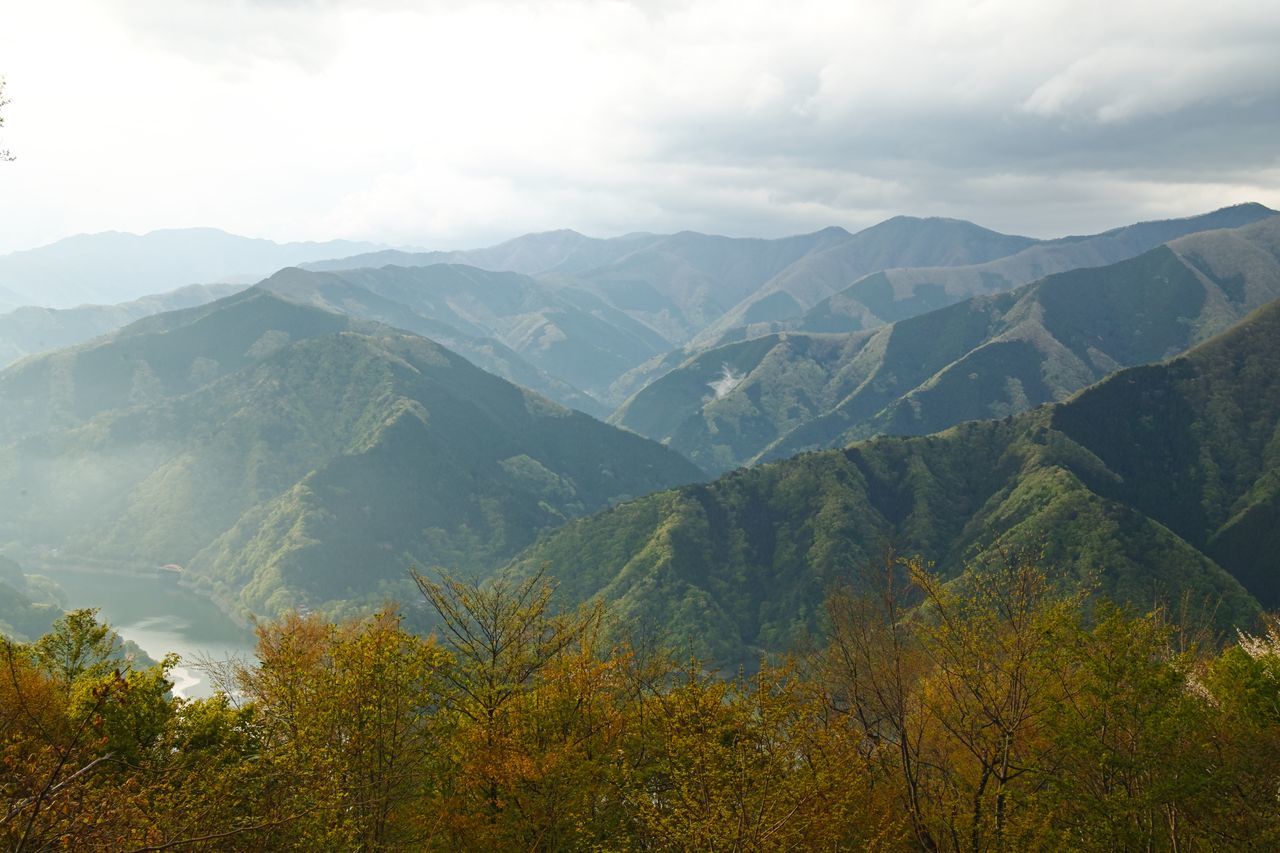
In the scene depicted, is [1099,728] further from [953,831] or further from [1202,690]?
[1202,690]

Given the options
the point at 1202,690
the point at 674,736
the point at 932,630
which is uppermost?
the point at 932,630

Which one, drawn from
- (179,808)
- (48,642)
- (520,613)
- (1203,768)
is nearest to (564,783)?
(520,613)

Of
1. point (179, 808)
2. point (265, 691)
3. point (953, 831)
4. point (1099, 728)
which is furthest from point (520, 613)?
point (1099, 728)

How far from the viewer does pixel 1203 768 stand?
33.3 meters

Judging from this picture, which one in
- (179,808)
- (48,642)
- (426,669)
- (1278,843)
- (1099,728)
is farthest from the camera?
(48,642)

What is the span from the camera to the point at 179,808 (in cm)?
2427

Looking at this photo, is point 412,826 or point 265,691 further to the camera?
point 265,691

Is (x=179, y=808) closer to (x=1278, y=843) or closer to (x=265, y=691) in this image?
(x=265, y=691)

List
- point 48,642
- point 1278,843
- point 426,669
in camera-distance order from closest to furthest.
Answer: point 1278,843 → point 426,669 → point 48,642

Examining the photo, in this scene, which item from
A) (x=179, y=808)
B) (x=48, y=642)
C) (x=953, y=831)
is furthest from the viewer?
(x=48, y=642)

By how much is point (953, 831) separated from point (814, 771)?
5873 mm

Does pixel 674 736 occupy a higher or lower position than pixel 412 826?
higher

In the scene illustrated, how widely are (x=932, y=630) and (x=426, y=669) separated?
76.6 ft

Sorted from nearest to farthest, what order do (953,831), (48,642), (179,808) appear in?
1. (179,808)
2. (953,831)
3. (48,642)
